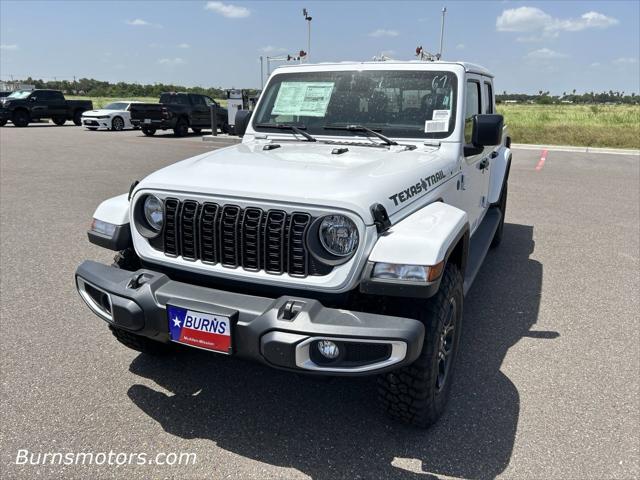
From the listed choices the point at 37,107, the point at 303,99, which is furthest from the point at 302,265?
the point at 37,107

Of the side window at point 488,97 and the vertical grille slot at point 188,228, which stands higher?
the side window at point 488,97

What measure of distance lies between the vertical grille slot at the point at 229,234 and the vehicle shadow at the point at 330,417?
2.55 feet

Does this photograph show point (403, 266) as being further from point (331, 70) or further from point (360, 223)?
point (331, 70)

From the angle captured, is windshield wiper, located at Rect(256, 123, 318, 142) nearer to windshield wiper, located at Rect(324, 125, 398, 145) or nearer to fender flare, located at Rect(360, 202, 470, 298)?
windshield wiper, located at Rect(324, 125, 398, 145)

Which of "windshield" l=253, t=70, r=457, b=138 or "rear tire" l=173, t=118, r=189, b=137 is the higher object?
"windshield" l=253, t=70, r=457, b=138

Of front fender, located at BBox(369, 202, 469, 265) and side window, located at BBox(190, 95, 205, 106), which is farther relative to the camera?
side window, located at BBox(190, 95, 205, 106)

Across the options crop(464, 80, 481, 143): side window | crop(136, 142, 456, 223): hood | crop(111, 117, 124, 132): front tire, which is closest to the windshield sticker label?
crop(136, 142, 456, 223): hood

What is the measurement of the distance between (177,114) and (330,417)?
64.9ft

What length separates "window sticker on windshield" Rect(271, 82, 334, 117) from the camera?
152 inches

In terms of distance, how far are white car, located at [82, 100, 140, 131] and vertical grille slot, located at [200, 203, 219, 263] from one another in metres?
22.9

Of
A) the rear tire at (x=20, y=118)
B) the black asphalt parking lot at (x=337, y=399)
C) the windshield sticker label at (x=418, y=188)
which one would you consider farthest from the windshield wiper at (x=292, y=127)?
the rear tire at (x=20, y=118)

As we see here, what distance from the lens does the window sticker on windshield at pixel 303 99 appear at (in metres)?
3.86

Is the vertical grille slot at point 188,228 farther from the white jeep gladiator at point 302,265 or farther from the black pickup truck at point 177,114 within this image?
the black pickup truck at point 177,114

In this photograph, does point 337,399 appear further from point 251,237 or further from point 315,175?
point 315,175
